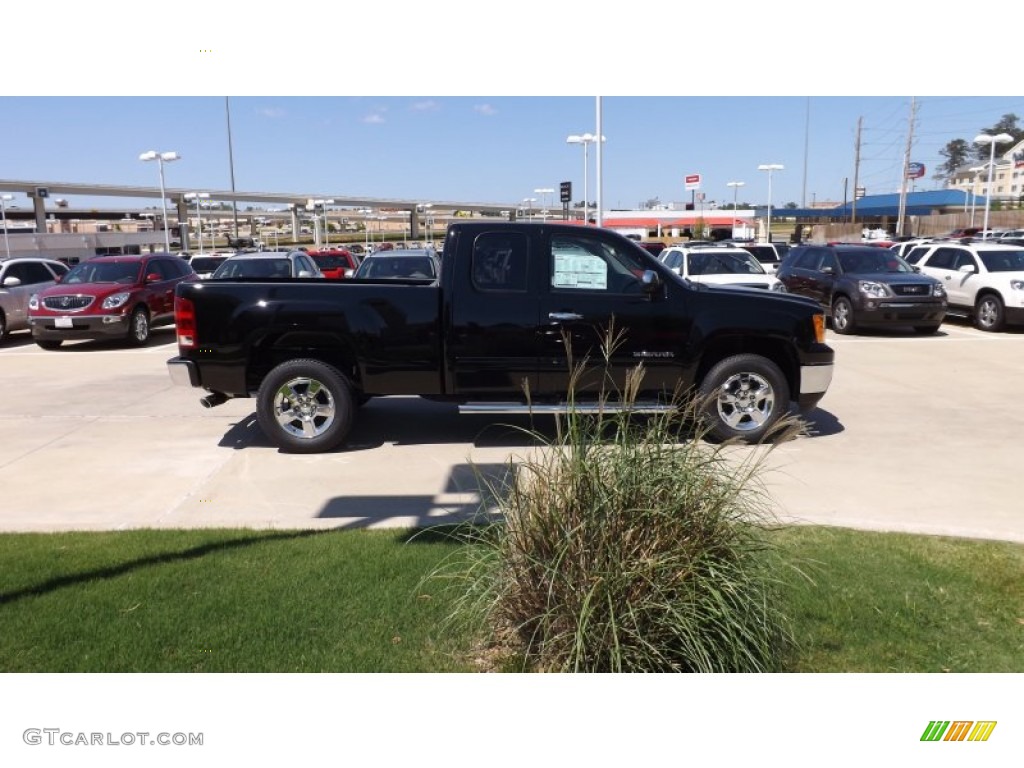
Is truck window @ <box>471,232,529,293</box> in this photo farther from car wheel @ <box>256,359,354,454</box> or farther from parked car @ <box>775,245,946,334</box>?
parked car @ <box>775,245,946,334</box>

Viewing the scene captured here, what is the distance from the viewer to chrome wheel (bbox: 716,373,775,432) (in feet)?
25.2

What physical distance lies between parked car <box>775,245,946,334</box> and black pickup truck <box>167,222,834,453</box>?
29.4 feet

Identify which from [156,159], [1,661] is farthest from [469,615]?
Answer: [156,159]

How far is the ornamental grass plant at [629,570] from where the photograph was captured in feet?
10.6

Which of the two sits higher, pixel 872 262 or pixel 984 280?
pixel 872 262

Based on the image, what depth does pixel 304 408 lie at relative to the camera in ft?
24.7

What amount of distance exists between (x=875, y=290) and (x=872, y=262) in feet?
5.85

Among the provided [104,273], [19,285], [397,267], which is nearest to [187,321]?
[397,267]

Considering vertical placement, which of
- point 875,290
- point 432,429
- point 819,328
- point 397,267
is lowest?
point 432,429

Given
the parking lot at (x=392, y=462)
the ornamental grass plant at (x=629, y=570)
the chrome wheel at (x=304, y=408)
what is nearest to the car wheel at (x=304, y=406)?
the chrome wheel at (x=304, y=408)

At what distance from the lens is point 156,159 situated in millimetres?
40906

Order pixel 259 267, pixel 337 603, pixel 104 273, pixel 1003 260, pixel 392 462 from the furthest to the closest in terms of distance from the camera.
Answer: pixel 1003 260 → pixel 104 273 → pixel 259 267 → pixel 392 462 → pixel 337 603

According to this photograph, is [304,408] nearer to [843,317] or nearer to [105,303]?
[105,303]
